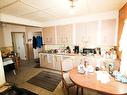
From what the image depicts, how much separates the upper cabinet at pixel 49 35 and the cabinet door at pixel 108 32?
7.38 feet

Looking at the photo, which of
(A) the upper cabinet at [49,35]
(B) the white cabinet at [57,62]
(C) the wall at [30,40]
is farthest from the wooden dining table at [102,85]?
(C) the wall at [30,40]

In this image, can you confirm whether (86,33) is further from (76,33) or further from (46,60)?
(46,60)

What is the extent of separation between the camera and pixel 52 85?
2871 millimetres

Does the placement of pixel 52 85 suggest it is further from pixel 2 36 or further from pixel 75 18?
pixel 2 36

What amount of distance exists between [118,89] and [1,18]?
3628mm

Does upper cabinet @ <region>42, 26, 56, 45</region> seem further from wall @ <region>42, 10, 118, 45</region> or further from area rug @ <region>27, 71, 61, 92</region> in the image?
area rug @ <region>27, 71, 61, 92</region>

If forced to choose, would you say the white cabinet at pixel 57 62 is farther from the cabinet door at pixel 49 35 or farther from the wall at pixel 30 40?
the wall at pixel 30 40

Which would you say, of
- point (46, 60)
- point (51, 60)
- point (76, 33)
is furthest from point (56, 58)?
point (76, 33)

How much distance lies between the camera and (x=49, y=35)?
14.8 ft

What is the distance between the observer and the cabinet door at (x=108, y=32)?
3.09 meters

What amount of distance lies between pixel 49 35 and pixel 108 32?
2740 mm

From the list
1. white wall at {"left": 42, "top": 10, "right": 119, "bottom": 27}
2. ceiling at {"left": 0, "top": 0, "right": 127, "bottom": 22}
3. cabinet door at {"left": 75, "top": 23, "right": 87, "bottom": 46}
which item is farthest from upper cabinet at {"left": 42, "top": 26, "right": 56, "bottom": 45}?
ceiling at {"left": 0, "top": 0, "right": 127, "bottom": 22}

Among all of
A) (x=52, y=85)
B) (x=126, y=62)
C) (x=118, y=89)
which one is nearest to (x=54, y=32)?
(x=52, y=85)

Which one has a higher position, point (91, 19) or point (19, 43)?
point (91, 19)
